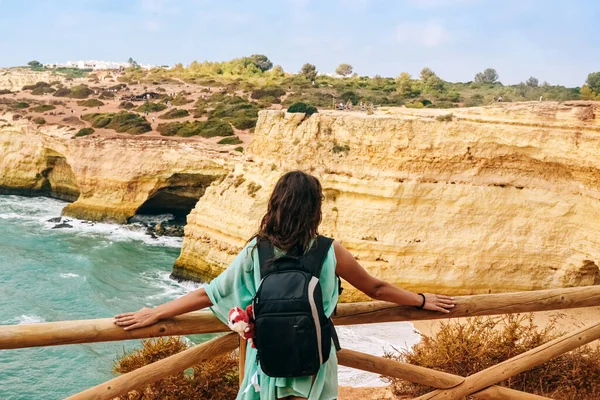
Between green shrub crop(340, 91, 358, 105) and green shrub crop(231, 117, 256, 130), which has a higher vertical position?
green shrub crop(340, 91, 358, 105)

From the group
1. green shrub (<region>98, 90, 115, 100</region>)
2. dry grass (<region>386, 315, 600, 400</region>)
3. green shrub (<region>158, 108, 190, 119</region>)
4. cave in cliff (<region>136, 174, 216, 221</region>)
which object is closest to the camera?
dry grass (<region>386, 315, 600, 400</region>)

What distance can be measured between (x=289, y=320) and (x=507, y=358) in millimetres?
3821

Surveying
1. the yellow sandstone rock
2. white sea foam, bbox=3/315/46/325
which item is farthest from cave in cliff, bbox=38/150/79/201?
white sea foam, bbox=3/315/46/325

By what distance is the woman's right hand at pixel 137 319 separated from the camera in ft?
8.94

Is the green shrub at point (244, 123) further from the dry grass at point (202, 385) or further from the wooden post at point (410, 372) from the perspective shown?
the wooden post at point (410, 372)

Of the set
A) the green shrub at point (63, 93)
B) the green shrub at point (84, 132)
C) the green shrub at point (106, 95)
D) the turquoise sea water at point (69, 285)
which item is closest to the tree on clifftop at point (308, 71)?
the green shrub at point (106, 95)

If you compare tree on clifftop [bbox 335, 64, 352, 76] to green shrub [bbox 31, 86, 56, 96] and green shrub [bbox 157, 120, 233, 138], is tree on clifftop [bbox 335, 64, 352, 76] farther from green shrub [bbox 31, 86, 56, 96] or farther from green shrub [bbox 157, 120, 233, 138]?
green shrub [bbox 157, 120, 233, 138]

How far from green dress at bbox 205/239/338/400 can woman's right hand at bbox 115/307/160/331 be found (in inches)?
14.5

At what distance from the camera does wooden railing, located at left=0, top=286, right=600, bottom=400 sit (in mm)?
2754

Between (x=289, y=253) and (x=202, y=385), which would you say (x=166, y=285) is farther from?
(x=289, y=253)

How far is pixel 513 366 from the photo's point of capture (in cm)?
367

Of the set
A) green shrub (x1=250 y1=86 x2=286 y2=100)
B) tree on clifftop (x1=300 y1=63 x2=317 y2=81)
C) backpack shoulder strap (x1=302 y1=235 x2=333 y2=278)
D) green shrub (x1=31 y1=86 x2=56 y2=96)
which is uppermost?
tree on clifftop (x1=300 y1=63 x2=317 y2=81)

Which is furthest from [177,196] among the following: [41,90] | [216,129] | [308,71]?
[308,71]

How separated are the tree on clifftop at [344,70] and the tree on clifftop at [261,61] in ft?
30.5
